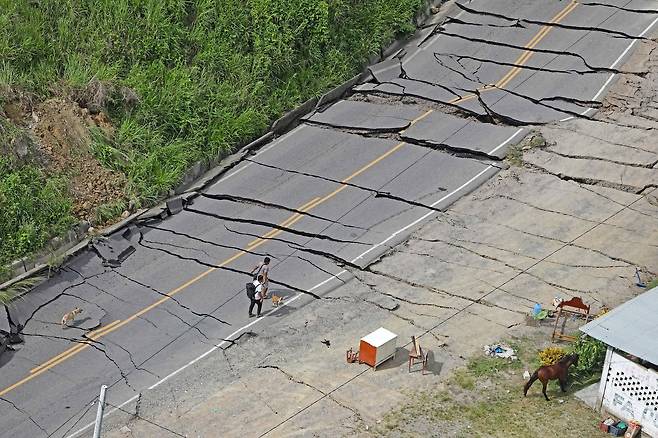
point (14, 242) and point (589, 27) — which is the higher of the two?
point (589, 27)

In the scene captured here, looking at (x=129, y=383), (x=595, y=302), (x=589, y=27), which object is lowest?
(x=129, y=383)

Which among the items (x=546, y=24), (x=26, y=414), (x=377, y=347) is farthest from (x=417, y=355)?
(x=546, y=24)

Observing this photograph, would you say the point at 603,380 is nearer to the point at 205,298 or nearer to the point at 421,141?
the point at 205,298

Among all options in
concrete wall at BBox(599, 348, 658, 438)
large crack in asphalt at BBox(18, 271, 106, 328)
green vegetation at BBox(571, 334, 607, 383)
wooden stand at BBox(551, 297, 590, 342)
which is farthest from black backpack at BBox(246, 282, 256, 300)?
concrete wall at BBox(599, 348, 658, 438)

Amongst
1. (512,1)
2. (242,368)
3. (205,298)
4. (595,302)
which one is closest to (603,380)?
(595,302)

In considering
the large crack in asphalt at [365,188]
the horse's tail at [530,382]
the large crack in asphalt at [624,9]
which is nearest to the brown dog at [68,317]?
the large crack in asphalt at [365,188]

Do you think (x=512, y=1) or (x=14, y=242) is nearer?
(x=14, y=242)

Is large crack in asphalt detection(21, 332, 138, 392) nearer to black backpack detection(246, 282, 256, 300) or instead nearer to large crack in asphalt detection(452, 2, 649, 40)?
black backpack detection(246, 282, 256, 300)

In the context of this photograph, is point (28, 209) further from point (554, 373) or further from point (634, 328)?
point (634, 328)
